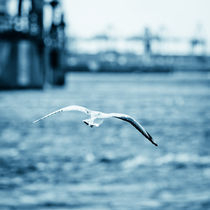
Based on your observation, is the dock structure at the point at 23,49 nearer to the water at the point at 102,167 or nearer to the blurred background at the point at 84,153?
the blurred background at the point at 84,153

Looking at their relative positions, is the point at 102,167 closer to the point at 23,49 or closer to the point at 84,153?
the point at 84,153

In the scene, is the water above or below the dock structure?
below

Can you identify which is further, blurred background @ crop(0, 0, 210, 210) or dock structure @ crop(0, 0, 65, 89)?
dock structure @ crop(0, 0, 65, 89)

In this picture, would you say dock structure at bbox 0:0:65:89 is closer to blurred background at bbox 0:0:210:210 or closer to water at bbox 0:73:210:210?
blurred background at bbox 0:0:210:210

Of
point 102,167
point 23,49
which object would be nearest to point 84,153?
point 102,167

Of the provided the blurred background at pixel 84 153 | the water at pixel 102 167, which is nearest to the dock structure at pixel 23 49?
the blurred background at pixel 84 153

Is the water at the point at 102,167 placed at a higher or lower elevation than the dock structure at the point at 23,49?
lower

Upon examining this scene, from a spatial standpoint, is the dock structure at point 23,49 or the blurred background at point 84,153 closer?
the blurred background at point 84,153

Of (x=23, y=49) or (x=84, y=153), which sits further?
(x=23, y=49)

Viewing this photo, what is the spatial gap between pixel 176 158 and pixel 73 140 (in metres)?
3.70

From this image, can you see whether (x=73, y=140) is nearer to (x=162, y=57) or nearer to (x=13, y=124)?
(x=13, y=124)

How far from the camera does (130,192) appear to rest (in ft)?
26.9

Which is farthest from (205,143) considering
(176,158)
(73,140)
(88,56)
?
(88,56)

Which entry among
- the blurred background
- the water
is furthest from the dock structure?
the water
